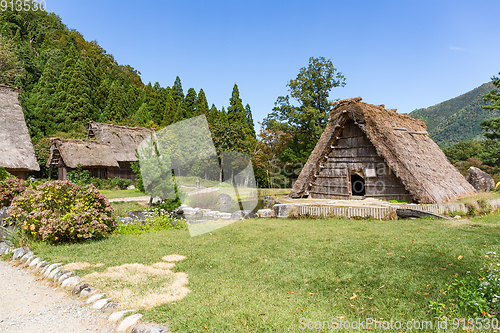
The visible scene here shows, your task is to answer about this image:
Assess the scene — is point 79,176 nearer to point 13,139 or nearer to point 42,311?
point 13,139

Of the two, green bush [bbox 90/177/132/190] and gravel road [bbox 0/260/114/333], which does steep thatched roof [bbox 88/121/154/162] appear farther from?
gravel road [bbox 0/260/114/333]

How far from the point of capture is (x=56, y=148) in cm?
2633

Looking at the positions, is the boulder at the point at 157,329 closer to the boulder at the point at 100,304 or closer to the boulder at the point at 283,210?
the boulder at the point at 100,304

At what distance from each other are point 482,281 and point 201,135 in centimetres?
3433

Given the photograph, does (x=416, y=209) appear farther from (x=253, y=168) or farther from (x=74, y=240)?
(x=253, y=168)

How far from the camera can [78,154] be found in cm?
2627

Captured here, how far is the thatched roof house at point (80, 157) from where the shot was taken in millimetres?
25625

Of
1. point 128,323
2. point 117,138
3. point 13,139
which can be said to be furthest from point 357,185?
point 117,138

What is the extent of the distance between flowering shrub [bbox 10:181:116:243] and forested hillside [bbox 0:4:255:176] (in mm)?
26402

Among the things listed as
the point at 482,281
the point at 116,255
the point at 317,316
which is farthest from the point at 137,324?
the point at 482,281

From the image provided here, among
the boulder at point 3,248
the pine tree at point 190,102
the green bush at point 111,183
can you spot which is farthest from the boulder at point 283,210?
the pine tree at point 190,102

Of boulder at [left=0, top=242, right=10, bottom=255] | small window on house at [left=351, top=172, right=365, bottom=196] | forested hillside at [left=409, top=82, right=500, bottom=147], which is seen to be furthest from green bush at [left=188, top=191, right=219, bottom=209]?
forested hillside at [left=409, top=82, right=500, bottom=147]

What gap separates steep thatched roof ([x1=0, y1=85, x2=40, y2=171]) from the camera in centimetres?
1529

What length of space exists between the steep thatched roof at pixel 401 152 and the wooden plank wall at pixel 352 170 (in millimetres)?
492
